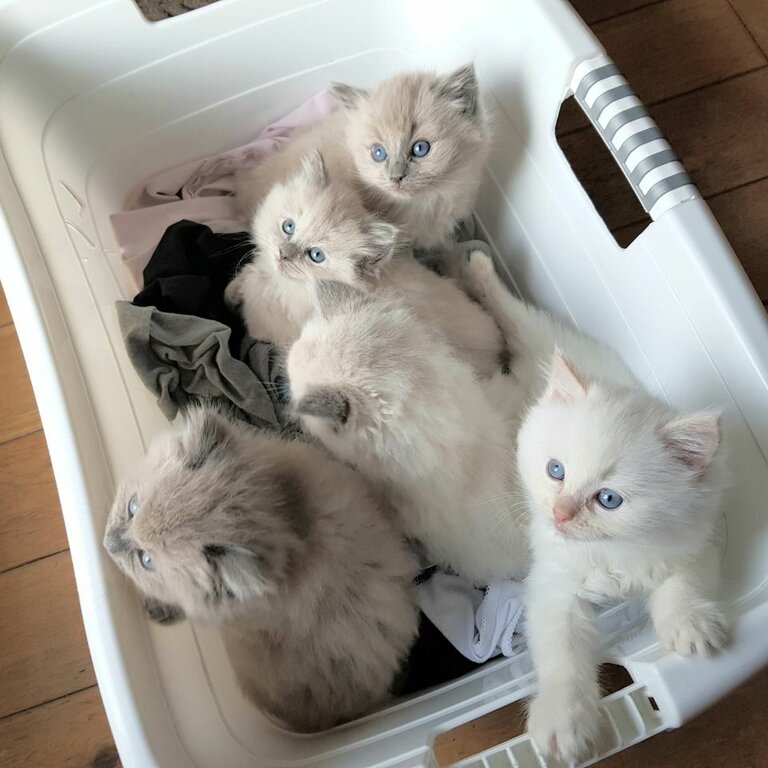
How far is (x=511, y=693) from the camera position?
1096 mm

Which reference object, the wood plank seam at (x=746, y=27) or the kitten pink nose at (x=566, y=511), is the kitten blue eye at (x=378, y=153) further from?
the wood plank seam at (x=746, y=27)

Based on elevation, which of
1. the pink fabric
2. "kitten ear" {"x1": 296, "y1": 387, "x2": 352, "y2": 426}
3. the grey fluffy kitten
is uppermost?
the pink fabric

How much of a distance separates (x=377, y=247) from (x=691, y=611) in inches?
32.1

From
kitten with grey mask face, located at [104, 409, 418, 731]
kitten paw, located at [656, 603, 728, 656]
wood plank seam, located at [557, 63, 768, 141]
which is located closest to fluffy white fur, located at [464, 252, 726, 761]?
kitten paw, located at [656, 603, 728, 656]

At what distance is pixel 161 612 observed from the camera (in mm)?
1030

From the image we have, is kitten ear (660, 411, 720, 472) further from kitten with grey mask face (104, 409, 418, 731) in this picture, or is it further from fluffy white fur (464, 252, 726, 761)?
kitten with grey mask face (104, 409, 418, 731)

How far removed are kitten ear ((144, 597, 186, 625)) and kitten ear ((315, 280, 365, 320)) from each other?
52cm

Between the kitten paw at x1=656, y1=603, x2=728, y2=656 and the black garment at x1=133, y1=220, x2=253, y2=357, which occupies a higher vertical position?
the black garment at x1=133, y1=220, x2=253, y2=357

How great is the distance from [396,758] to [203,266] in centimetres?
109

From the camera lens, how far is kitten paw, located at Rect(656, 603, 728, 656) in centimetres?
93

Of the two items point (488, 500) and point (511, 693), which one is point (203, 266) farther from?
point (511, 693)

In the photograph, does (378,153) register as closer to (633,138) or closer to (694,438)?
(633,138)

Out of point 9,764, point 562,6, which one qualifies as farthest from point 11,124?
point 9,764

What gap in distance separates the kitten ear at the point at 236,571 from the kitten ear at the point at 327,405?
0.79 feet
